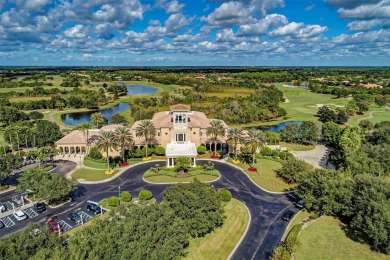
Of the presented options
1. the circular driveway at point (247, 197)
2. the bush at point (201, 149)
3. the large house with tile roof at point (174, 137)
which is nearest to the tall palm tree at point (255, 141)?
the circular driveway at point (247, 197)

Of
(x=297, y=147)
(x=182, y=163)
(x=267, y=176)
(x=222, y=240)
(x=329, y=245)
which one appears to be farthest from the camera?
(x=297, y=147)

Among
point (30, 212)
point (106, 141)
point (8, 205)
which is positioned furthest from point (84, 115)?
point (30, 212)

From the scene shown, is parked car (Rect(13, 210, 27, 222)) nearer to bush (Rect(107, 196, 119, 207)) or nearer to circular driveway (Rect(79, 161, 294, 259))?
circular driveway (Rect(79, 161, 294, 259))

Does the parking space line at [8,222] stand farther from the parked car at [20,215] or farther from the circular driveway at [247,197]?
the circular driveway at [247,197]

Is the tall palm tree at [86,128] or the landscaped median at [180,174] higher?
the tall palm tree at [86,128]

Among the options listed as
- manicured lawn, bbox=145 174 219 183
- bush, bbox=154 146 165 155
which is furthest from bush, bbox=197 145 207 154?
manicured lawn, bbox=145 174 219 183

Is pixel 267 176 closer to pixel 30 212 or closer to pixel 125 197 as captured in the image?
pixel 125 197
